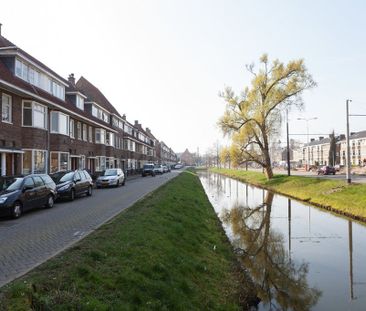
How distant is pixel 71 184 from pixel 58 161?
360 inches

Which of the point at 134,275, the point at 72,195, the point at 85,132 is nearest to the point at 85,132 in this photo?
the point at 85,132

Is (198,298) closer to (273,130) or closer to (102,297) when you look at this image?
(102,297)

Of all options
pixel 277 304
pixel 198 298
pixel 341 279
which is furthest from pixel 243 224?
pixel 198 298

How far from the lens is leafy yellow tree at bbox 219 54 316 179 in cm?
4044

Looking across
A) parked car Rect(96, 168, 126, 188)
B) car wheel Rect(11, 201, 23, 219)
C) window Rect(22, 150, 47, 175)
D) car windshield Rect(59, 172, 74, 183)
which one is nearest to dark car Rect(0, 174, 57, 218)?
car wheel Rect(11, 201, 23, 219)

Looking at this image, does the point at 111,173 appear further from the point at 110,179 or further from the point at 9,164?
the point at 9,164

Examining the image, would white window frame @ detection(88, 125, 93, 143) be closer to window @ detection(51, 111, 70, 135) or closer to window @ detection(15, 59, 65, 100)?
window @ detection(15, 59, 65, 100)

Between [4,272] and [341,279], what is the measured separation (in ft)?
25.3

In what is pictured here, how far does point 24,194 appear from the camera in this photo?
15000mm

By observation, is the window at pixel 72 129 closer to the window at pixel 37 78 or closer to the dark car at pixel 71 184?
the window at pixel 37 78

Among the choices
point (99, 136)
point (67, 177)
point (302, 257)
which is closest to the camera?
point (302, 257)

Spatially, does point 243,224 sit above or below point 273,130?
below

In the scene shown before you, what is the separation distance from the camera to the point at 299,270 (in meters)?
Answer: 10.8

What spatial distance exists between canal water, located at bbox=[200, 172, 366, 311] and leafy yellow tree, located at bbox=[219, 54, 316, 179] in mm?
21021
